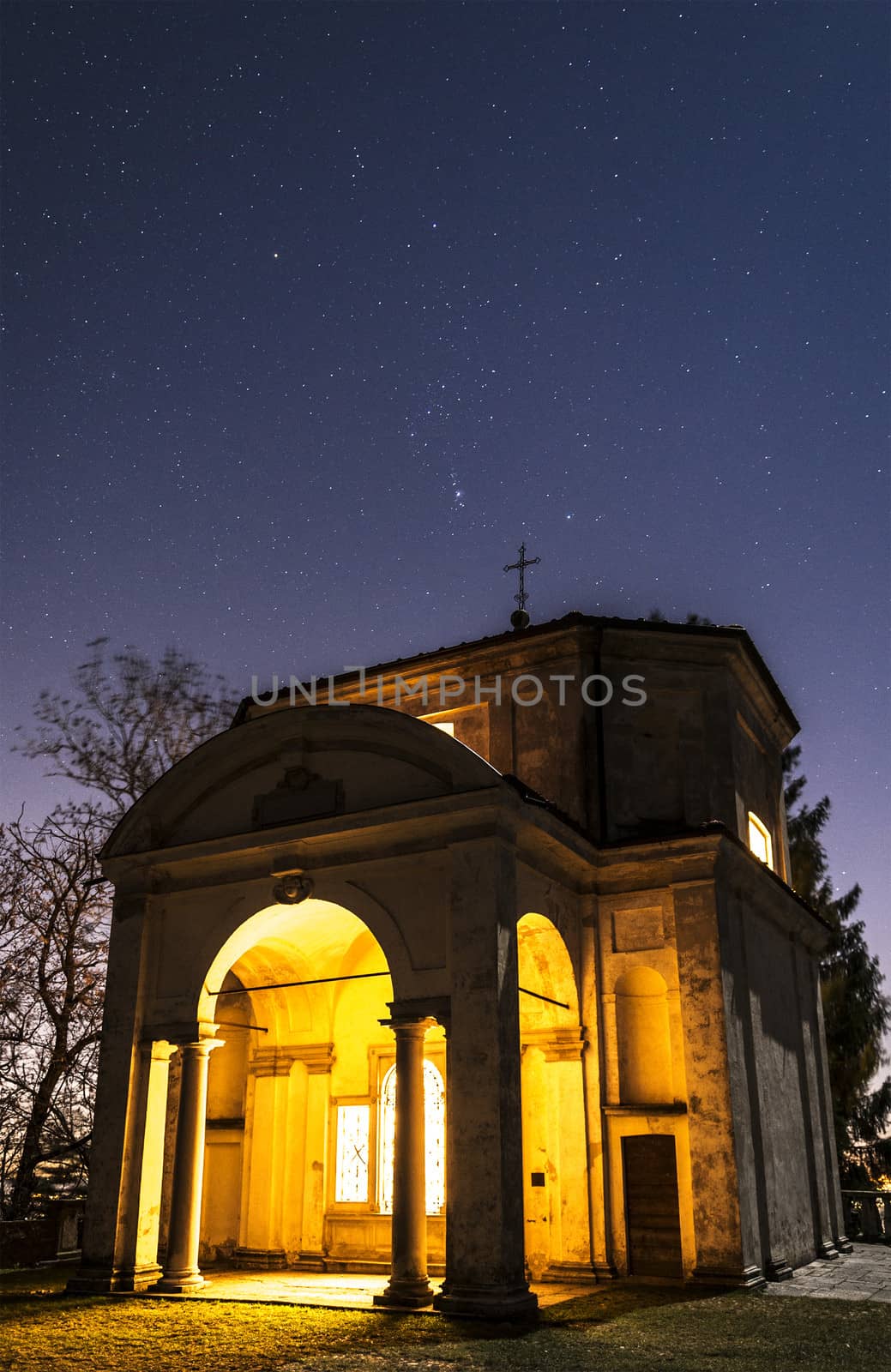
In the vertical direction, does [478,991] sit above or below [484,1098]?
above

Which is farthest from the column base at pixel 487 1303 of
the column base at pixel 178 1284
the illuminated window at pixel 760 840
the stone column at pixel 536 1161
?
the illuminated window at pixel 760 840

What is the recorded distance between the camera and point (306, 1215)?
55.4 ft

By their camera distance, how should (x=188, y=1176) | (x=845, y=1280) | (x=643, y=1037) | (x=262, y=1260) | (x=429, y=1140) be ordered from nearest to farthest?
1. (x=188, y=1176)
2. (x=845, y=1280)
3. (x=643, y=1037)
4. (x=429, y=1140)
5. (x=262, y=1260)

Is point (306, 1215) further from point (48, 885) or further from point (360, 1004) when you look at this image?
point (48, 885)

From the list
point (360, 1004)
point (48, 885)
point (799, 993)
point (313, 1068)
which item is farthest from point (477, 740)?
point (48, 885)

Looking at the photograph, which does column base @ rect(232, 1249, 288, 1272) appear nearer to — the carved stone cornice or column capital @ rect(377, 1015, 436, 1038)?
the carved stone cornice

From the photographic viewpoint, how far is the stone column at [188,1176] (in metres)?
13.4

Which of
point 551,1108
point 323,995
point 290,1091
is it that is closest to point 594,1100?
point 551,1108

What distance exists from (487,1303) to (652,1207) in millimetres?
3738

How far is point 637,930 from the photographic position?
15.2 meters

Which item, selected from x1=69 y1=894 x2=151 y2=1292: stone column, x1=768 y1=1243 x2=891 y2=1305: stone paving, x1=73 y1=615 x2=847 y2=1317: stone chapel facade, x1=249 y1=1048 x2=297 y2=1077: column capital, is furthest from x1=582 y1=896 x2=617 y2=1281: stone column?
x1=69 y1=894 x2=151 y2=1292: stone column

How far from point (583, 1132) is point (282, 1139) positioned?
16.2ft

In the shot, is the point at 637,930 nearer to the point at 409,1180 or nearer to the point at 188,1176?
the point at 409,1180

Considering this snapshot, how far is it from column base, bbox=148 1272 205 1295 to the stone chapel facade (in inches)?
1.5
